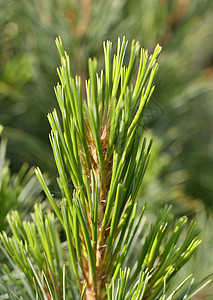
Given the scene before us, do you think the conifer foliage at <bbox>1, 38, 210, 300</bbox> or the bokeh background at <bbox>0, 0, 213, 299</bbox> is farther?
the bokeh background at <bbox>0, 0, 213, 299</bbox>

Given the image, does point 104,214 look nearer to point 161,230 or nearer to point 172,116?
point 161,230

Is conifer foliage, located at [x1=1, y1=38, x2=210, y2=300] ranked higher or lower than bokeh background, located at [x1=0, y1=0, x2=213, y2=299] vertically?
lower

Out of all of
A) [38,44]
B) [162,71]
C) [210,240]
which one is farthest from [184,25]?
[210,240]

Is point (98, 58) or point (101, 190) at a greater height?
point (98, 58)

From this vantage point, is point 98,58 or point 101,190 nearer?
point 101,190
